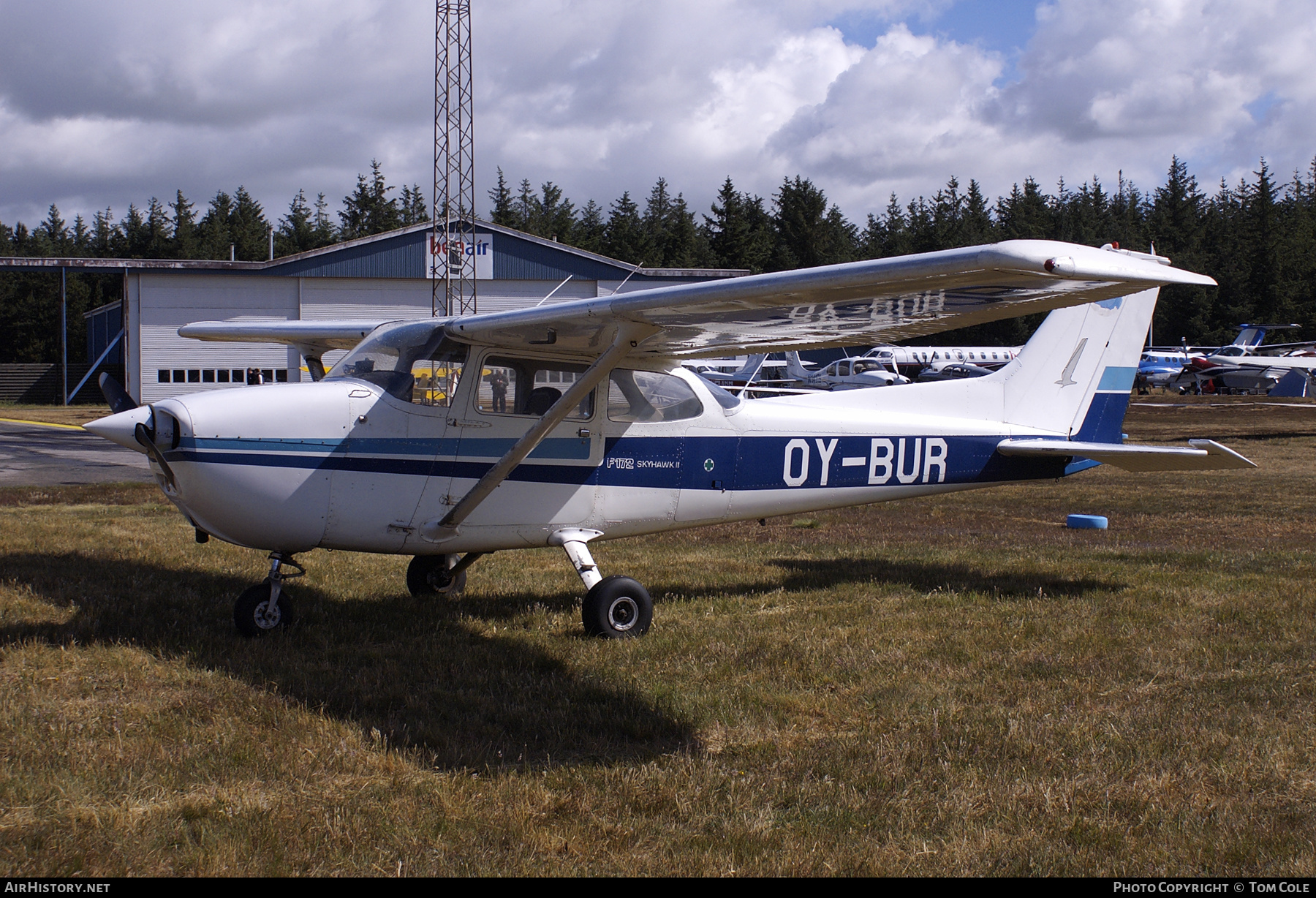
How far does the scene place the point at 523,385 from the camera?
643 cm

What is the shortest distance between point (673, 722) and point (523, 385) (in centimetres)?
266

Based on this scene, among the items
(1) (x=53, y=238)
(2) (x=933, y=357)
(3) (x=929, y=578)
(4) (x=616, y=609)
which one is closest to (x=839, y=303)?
(4) (x=616, y=609)

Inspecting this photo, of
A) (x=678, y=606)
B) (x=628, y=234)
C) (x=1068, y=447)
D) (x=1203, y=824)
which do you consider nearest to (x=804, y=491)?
(x=678, y=606)

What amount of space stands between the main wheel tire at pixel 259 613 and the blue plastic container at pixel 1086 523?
8912 mm

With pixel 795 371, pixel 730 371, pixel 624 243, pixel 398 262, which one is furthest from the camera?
pixel 624 243

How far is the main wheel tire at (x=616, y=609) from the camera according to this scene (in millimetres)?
6180

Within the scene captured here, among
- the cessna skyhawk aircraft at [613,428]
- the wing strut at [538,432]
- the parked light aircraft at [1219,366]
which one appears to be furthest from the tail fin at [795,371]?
the wing strut at [538,432]

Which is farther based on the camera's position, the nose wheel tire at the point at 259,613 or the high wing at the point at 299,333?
the high wing at the point at 299,333

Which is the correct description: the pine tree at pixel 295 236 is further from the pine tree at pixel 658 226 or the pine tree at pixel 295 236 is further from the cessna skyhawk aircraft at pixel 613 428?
the cessna skyhawk aircraft at pixel 613 428

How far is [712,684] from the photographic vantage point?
525 cm

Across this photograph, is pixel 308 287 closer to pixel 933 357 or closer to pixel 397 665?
pixel 933 357

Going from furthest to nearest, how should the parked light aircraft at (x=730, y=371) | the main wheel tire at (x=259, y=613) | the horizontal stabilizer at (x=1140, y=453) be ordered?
the parked light aircraft at (x=730, y=371) < the horizontal stabilizer at (x=1140, y=453) < the main wheel tire at (x=259, y=613)

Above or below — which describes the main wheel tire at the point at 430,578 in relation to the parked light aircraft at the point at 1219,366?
below

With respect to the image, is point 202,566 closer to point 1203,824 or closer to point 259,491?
point 259,491
